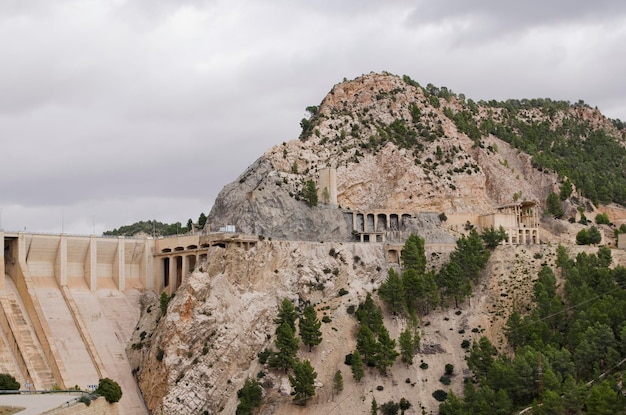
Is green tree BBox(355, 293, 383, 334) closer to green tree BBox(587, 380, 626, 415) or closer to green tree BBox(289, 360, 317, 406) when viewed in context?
green tree BBox(289, 360, 317, 406)

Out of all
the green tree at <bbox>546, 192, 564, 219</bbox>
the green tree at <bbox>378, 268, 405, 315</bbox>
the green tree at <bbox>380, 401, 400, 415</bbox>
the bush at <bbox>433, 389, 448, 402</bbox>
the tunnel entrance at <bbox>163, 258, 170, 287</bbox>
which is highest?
the green tree at <bbox>546, 192, 564, 219</bbox>

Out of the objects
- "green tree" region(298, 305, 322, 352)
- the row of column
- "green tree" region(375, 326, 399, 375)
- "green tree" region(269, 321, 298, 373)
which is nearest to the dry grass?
"green tree" region(269, 321, 298, 373)

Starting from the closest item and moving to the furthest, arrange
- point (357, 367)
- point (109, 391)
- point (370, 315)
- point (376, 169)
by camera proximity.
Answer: point (109, 391) < point (357, 367) < point (370, 315) < point (376, 169)

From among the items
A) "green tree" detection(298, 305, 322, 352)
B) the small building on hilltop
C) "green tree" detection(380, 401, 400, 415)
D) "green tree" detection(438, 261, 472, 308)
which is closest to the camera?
"green tree" detection(380, 401, 400, 415)

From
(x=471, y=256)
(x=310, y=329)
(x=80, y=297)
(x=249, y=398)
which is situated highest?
(x=471, y=256)

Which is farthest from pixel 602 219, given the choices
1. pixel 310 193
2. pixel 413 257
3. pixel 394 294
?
pixel 310 193

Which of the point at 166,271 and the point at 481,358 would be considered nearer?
the point at 481,358

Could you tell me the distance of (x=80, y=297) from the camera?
10875 centimetres

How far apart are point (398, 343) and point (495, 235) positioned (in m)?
23.4

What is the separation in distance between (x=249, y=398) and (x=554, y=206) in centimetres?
6467

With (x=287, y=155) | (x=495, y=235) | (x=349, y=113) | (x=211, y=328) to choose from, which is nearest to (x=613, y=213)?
(x=495, y=235)

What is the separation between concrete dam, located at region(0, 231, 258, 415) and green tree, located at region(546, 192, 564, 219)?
52.0m

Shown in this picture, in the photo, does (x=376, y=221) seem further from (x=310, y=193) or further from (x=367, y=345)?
(x=367, y=345)

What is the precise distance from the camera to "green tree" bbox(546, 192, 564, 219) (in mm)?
135750
